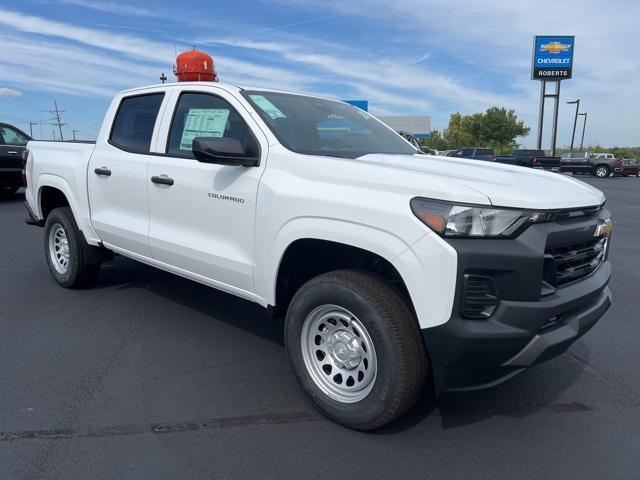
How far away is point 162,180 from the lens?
3975 millimetres

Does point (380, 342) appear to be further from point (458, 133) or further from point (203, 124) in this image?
point (458, 133)

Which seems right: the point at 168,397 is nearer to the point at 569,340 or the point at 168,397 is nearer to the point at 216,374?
the point at 216,374

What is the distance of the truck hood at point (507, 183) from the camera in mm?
2566

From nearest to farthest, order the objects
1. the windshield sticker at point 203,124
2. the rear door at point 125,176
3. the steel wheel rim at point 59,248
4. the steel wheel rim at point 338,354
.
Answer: the steel wheel rim at point 338,354
the windshield sticker at point 203,124
the rear door at point 125,176
the steel wheel rim at point 59,248

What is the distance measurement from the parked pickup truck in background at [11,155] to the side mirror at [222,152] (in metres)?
11.2

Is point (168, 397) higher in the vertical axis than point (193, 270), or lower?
lower

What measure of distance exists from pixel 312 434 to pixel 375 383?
468 millimetres

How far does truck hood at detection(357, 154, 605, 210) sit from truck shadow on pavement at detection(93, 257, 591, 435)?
1.00 meters

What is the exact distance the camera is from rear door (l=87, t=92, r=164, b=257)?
14.1 ft

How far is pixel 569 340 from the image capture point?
2.70 metres

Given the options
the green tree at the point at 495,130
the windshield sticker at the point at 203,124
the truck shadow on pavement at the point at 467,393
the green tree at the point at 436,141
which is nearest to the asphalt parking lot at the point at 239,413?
the truck shadow on pavement at the point at 467,393

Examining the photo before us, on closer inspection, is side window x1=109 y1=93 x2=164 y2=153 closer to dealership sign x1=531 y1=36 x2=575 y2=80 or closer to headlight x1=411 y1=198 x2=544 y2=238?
headlight x1=411 y1=198 x2=544 y2=238

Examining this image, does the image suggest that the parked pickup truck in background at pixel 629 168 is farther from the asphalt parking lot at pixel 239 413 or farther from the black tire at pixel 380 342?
the black tire at pixel 380 342

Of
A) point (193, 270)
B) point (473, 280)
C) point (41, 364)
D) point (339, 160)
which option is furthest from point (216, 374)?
point (473, 280)
